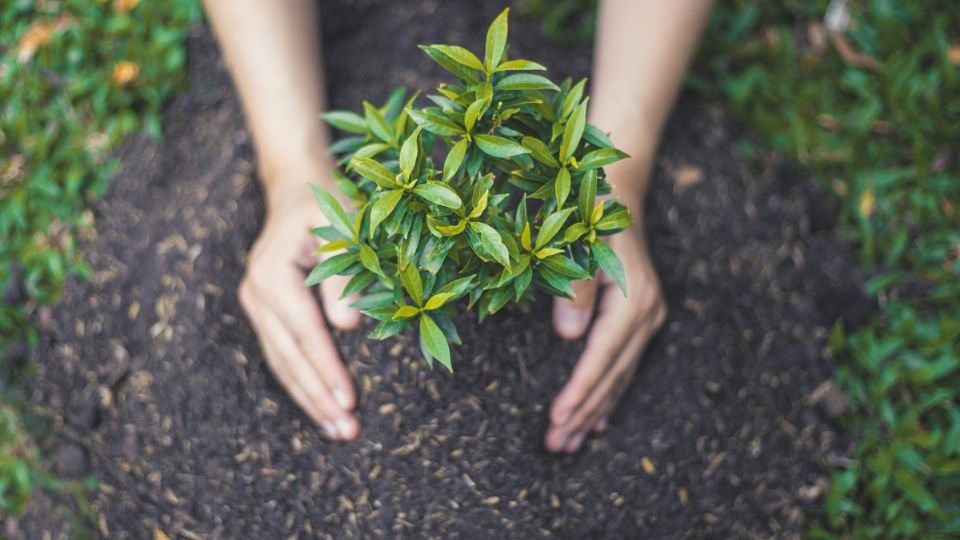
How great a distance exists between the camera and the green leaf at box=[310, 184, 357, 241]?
1.96m

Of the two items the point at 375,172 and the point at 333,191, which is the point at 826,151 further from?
the point at 375,172

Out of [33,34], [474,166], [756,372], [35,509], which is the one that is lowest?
[35,509]

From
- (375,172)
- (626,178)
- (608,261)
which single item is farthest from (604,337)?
(375,172)

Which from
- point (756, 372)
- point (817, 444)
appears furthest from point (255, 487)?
point (817, 444)

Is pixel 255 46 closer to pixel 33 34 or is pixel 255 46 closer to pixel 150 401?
pixel 150 401

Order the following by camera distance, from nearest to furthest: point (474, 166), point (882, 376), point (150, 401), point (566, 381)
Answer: point (474, 166) → point (566, 381) → point (150, 401) → point (882, 376)

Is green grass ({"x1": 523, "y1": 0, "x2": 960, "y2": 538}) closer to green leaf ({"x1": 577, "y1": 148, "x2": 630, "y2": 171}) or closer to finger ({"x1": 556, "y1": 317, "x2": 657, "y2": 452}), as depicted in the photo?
finger ({"x1": 556, "y1": 317, "x2": 657, "y2": 452})

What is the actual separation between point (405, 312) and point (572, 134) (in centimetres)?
52

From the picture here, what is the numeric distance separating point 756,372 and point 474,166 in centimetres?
149

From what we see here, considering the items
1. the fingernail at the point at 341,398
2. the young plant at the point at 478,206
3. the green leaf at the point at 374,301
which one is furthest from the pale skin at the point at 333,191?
the young plant at the point at 478,206

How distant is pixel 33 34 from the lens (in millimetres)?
3588

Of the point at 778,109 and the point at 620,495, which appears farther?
the point at 778,109

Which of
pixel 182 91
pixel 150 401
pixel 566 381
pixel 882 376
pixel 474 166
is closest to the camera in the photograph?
pixel 474 166

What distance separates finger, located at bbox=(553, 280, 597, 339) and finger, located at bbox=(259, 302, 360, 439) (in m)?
0.64
